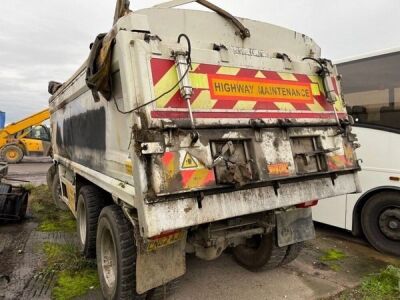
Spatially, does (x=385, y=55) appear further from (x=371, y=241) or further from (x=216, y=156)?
(x=216, y=156)

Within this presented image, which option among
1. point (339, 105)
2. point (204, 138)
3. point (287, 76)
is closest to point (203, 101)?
point (204, 138)

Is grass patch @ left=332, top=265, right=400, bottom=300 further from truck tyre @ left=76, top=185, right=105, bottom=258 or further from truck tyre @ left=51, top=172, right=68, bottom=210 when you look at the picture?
truck tyre @ left=51, top=172, right=68, bottom=210

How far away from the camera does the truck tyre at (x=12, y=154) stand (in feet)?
58.0

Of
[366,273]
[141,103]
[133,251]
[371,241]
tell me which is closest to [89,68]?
[141,103]

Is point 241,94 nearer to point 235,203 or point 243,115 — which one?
point 243,115

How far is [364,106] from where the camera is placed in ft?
17.5

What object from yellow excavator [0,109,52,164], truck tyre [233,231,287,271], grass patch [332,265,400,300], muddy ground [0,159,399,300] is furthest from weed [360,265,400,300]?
yellow excavator [0,109,52,164]

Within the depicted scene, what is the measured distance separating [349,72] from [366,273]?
298 centimetres

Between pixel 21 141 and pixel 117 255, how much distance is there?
17.2 metres

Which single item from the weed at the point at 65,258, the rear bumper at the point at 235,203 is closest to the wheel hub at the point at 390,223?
the rear bumper at the point at 235,203

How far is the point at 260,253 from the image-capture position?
4168mm

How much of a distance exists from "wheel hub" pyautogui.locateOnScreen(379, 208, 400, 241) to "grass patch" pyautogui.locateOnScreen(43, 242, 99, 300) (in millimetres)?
3841

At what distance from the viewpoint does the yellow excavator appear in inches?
676

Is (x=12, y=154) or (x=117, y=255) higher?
(x=12, y=154)
